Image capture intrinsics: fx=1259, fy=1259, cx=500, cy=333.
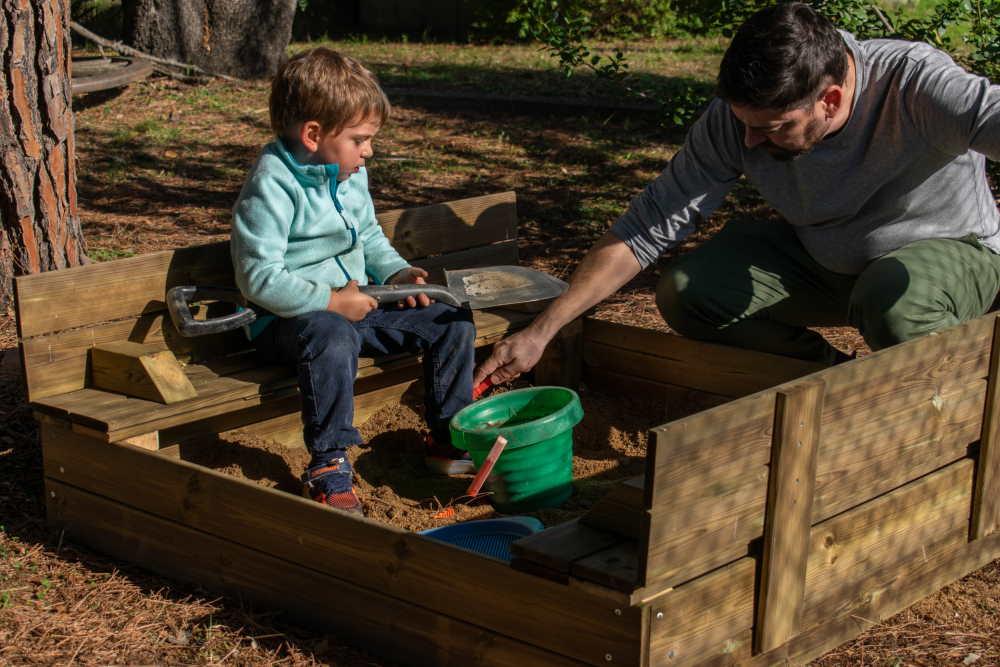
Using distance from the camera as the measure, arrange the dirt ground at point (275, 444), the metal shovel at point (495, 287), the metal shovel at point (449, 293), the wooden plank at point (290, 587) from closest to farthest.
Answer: the wooden plank at point (290, 587) < the dirt ground at point (275, 444) < the metal shovel at point (449, 293) < the metal shovel at point (495, 287)

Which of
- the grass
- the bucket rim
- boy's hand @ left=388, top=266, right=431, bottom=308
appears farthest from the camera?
the grass

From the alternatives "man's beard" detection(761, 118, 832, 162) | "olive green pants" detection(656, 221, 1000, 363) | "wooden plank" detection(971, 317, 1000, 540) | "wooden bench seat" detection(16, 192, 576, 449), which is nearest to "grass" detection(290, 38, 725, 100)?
"olive green pants" detection(656, 221, 1000, 363)

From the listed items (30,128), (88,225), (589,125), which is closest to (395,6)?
(589,125)

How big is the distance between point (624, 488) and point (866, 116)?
1608 millimetres

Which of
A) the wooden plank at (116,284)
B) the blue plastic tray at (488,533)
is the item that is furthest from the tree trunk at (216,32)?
the blue plastic tray at (488,533)

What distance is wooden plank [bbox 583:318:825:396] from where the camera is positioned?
13.0ft

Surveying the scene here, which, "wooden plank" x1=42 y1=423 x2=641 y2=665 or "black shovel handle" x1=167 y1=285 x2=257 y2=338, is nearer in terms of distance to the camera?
"wooden plank" x1=42 y1=423 x2=641 y2=665

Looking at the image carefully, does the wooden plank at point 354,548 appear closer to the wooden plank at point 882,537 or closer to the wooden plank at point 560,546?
the wooden plank at point 560,546

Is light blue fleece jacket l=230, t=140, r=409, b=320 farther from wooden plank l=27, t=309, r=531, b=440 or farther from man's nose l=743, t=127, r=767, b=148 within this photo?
man's nose l=743, t=127, r=767, b=148

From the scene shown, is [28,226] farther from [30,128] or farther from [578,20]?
[578,20]

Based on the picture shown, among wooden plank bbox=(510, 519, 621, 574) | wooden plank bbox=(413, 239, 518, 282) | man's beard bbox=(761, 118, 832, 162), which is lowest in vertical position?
wooden plank bbox=(413, 239, 518, 282)

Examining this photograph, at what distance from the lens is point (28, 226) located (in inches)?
174

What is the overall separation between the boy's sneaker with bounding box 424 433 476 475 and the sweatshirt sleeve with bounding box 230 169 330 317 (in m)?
0.61

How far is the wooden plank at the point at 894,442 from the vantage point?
8.82 feet
